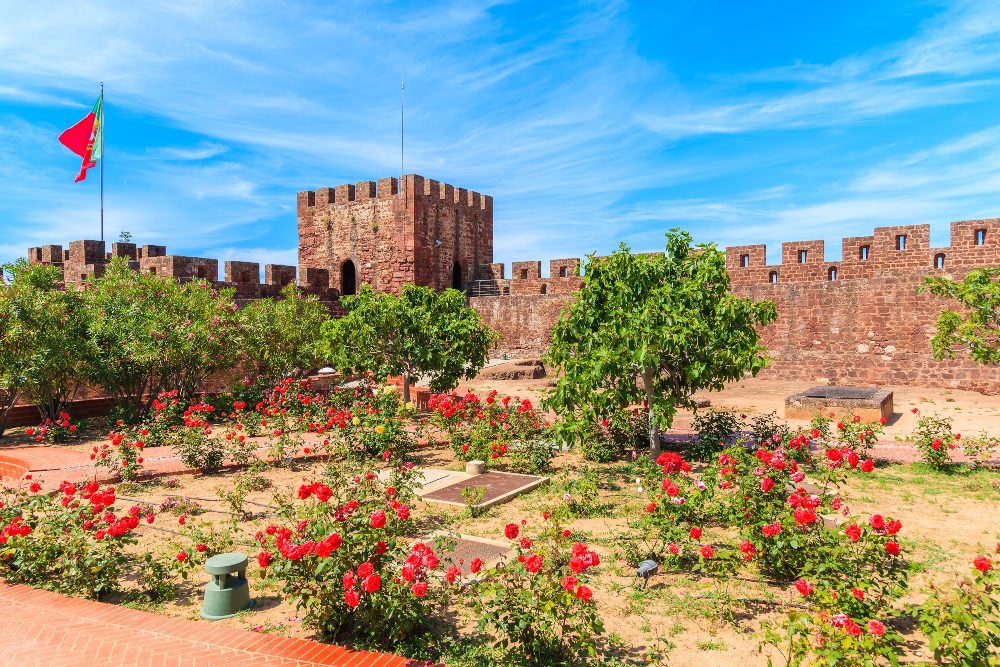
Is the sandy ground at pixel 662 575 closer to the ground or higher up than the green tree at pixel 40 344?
closer to the ground

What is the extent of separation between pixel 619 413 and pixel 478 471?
2.30 m

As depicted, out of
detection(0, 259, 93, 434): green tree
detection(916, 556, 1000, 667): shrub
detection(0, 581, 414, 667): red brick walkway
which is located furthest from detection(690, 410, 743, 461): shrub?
detection(0, 259, 93, 434): green tree

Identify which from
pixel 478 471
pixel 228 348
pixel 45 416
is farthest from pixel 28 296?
pixel 478 471

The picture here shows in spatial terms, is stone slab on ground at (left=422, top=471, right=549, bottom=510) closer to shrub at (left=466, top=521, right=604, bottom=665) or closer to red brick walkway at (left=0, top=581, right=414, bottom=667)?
shrub at (left=466, top=521, right=604, bottom=665)

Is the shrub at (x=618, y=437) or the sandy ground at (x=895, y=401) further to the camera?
the sandy ground at (x=895, y=401)

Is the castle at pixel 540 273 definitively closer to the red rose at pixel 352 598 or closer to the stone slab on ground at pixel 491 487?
the stone slab on ground at pixel 491 487

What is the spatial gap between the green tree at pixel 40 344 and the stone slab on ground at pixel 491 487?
28.0 ft

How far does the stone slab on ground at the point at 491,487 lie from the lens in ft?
23.7

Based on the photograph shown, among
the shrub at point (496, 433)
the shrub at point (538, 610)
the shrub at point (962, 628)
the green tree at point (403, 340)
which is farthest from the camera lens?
the green tree at point (403, 340)

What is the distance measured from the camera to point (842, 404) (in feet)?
42.0

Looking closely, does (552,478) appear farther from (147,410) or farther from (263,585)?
(147,410)

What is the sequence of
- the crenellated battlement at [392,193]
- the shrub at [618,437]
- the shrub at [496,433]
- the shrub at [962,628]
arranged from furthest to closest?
the crenellated battlement at [392,193] < the shrub at [618,437] < the shrub at [496,433] < the shrub at [962,628]

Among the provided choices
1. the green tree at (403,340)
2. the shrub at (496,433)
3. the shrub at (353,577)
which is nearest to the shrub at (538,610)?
the shrub at (353,577)

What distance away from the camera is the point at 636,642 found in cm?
407
